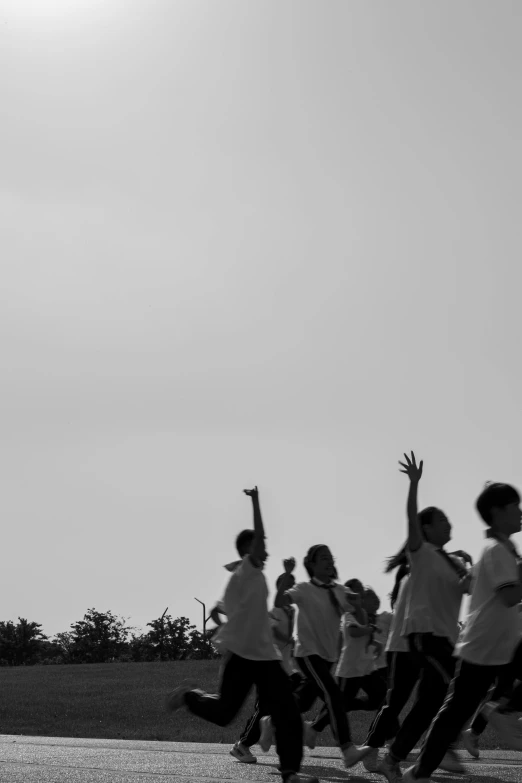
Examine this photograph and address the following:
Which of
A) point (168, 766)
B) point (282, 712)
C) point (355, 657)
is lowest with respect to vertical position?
point (168, 766)

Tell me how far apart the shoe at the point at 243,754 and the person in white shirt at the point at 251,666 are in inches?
81.7

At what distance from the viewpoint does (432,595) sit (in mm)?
8312

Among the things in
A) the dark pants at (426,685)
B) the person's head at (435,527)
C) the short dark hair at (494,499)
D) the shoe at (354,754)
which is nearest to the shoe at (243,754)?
the shoe at (354,754)

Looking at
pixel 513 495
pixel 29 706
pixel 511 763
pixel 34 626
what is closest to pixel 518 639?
pixel 513 495

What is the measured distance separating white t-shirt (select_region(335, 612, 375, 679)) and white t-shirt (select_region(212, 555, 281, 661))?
324 cm

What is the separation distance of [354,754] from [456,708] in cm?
291

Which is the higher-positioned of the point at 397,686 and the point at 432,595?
the point at 432,595

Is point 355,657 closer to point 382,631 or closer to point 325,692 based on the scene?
point 382,631

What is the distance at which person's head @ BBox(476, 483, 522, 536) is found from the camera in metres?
6.86

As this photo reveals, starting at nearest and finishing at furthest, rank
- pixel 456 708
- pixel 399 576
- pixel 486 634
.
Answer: pixel 486 634, pixel 456 708, pixel 399 576

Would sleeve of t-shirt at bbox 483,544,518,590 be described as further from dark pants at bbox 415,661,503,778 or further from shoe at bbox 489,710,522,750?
shoe at bbox 489,710,522,750

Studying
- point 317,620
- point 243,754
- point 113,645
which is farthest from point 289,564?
A: point 113,645

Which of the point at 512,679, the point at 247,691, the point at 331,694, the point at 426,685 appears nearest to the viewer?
the point at 512,679

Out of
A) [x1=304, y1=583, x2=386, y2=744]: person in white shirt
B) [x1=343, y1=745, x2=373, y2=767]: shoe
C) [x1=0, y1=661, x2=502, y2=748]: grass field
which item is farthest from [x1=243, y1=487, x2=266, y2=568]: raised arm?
[x1=0, y1=661, x2=502, y2=748]: grass field
